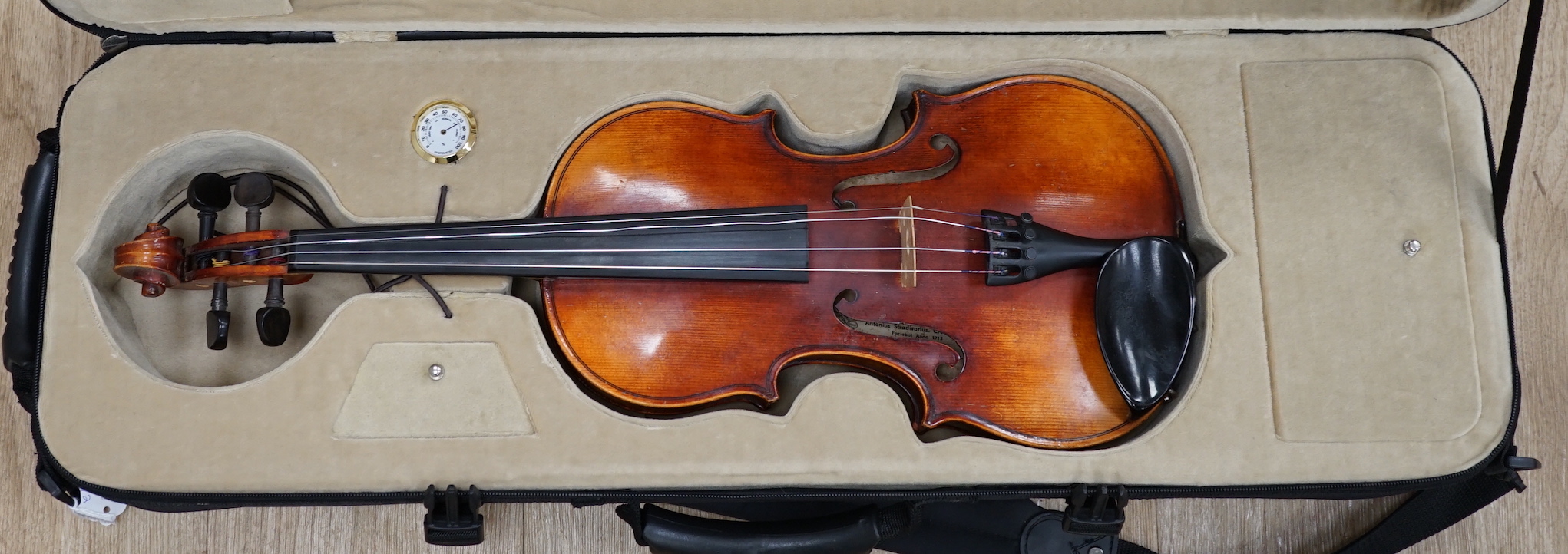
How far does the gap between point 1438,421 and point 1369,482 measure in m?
0.19

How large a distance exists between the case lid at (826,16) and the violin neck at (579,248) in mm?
484

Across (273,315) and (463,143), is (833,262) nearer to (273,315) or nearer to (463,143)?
(463,143)

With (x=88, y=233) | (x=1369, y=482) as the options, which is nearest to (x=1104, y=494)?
(x=1369, y=482)

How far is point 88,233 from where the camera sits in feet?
5.99

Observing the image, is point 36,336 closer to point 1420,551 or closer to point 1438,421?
point 1438,421

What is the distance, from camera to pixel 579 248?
1.68 metres

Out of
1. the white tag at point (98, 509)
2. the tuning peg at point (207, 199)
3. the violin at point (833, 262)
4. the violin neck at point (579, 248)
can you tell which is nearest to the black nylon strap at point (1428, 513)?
the violin at point (833, 262)

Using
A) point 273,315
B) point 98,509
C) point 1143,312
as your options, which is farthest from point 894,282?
point 98,509

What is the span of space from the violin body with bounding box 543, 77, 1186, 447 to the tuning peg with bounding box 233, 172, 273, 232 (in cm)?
52

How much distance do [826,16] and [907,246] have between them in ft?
1.86

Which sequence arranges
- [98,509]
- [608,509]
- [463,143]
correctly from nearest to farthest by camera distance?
[463,143], [98,509], [608,509]

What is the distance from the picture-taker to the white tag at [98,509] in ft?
6.64

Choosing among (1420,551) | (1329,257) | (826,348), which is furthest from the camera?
(1420,551)

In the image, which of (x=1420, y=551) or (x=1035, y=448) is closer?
(x=1035, y=448)
